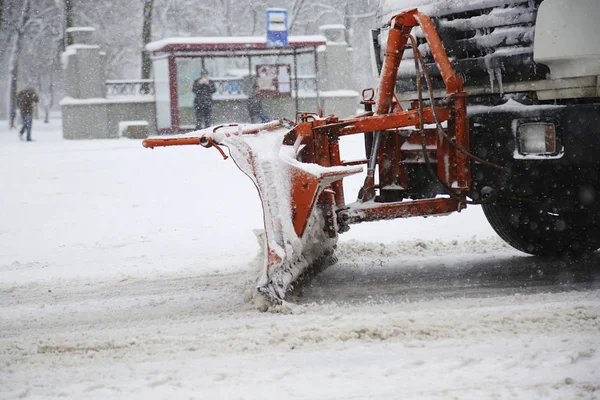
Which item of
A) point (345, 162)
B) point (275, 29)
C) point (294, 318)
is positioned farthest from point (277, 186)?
point (275, 29)

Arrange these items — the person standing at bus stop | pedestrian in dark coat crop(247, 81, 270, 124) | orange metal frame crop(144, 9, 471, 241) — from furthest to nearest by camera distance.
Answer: pedestrian in dark coat crop(247, 81, 270, 124) → the person standing at bus stop → orange metal frame crop(144, 9, 471, 241)

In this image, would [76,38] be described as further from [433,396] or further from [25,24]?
[433,396]

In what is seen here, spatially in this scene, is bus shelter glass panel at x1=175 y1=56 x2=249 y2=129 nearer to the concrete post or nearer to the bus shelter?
the bus shelter

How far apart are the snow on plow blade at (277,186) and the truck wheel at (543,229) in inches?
60.5

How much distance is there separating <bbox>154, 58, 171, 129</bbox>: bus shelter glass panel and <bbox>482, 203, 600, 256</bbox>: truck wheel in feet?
57.8

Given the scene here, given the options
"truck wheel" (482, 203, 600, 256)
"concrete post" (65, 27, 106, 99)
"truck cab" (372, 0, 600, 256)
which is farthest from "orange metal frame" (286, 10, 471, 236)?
"concrete post" (65, 27, 106, 99)

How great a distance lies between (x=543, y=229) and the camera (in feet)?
18.2

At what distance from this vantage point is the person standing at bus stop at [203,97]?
20.9 meters

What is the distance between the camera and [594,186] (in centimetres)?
473

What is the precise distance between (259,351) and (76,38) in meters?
20.5

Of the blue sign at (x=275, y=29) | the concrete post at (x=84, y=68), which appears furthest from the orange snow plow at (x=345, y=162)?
the concrete post at (x=84, y=68)

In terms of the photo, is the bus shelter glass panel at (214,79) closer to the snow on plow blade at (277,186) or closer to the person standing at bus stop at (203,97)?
the person standing at bus stop at (203,97)

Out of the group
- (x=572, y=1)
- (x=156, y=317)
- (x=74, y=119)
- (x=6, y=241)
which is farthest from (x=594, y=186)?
(x=74, y=119)

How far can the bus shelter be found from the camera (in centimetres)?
2223
